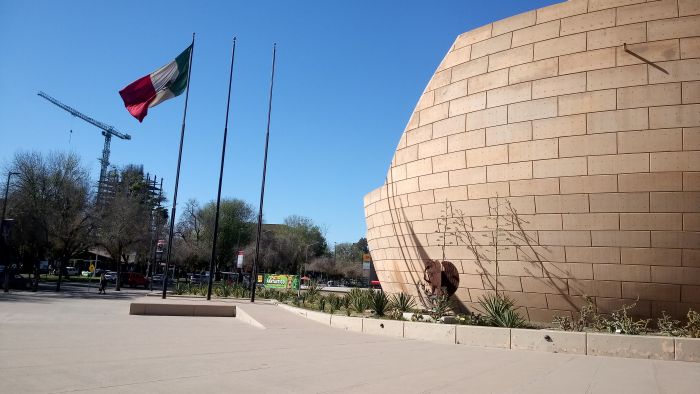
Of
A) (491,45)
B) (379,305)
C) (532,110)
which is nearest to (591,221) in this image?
(532,110)

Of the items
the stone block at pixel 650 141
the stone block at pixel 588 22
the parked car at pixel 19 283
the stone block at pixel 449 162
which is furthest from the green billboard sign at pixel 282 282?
the stone block at pixel 650 141

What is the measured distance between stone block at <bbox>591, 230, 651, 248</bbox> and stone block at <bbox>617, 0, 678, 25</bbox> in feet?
17.4

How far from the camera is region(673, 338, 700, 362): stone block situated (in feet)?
34.5

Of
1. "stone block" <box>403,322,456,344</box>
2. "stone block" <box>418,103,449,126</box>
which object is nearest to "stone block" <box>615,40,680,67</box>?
"stone block" <box>418,103,449,126</box>

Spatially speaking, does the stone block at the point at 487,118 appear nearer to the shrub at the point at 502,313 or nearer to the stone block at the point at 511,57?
the stone block at the point at 511,57

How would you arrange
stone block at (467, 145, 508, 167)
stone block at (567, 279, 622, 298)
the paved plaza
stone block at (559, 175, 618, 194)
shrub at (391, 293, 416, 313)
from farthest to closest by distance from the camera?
shrub at (391, 293, 416, 313) < stone block at (467, 145, 508, 167) < stone block at (567, 279, 622, 298) < stone block at (559, 175, 618, 194) < the paved plaza

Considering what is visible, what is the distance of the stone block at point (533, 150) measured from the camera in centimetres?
1319

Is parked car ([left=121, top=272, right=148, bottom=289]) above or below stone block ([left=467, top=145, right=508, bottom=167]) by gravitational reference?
below

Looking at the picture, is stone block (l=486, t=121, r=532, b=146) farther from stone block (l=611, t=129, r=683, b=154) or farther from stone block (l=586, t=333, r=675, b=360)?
stone block (l=586, t=333, r=675, b=360)

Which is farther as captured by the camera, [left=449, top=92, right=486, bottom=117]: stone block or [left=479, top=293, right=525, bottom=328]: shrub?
[left=449, top=92, right=486, bottom=117]: stone block

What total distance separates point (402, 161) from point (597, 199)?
6725 millimetres

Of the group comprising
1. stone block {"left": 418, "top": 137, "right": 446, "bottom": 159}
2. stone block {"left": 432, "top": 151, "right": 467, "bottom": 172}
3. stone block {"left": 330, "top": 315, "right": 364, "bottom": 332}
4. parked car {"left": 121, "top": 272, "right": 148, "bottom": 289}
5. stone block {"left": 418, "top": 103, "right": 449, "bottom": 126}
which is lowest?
parked car {"left": 121, "top": 272, "right": 148, "bottom": 289}

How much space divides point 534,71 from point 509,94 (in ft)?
2.84

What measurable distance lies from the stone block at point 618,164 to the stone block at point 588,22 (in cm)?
354
